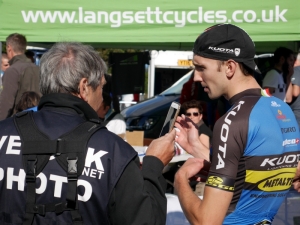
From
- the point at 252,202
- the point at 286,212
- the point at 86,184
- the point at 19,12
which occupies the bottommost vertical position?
the point at 286,212

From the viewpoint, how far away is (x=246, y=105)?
224 cm

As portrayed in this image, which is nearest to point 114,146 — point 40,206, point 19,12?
point 40,206

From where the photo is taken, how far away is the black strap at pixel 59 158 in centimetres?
185

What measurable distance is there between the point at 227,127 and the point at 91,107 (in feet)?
1.77

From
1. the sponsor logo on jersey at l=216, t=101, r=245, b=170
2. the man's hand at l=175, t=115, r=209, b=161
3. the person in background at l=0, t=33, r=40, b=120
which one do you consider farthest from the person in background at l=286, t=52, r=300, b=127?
the sponsor logo on jersey at l=216, t=101, r=245, b=170

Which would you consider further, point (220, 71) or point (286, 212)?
point (286, 212)

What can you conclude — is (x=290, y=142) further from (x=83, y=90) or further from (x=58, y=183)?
(x=58, y=183)

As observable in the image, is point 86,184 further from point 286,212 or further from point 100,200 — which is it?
point 286,212

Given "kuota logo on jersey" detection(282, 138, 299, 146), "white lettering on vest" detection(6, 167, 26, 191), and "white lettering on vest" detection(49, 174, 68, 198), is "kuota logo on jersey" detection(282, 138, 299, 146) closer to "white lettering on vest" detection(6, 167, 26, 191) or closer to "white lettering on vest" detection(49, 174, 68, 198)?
"white lettering on vest" detection(49, 174, 68, 198)

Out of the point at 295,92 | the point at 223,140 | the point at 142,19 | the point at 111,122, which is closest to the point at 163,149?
the point at 223,140

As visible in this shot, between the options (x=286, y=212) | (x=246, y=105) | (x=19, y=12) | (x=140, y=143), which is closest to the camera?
(x=246, y=105)

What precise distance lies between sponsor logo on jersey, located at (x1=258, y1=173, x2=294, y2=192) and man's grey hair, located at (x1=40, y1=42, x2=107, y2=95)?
796 mm

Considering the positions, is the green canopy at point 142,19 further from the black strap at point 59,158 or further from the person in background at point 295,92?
the black strap at point 59,158

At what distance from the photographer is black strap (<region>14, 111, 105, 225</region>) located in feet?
6.08
